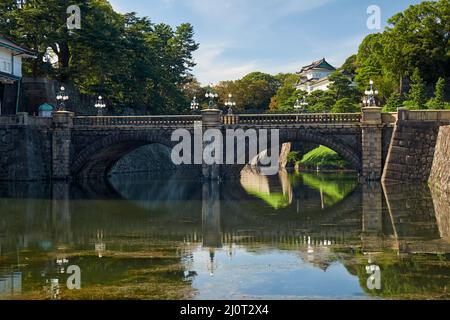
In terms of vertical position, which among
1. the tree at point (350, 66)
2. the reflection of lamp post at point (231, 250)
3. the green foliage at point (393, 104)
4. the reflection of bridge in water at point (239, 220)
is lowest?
the reflection of lamp post at point (231, 250)

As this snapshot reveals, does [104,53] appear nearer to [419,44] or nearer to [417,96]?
[417,96]

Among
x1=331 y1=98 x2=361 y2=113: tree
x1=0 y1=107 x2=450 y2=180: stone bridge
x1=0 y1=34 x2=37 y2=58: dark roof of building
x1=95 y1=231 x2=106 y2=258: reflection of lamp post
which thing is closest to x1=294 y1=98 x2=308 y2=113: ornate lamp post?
x1=331 y1=98 x2=361 y2=113: tree

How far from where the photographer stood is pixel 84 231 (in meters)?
23.1

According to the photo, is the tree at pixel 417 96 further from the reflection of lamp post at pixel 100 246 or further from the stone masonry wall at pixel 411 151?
the reflection of lamp post at pixel 100 246

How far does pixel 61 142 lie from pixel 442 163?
92.4ft

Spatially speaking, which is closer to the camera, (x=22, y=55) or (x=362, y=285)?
(x=362, y=285)

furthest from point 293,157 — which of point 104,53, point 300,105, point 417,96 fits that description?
point 104,53

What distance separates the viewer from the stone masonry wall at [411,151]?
1654 inches

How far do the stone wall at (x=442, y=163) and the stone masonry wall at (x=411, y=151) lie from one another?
108 cm

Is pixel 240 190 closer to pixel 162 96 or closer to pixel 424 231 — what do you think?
pixel 424 231

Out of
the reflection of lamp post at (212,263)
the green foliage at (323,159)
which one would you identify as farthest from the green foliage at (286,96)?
the reflection of lamp post at (212,263)

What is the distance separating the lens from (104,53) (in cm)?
5594

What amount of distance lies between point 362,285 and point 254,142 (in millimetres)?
33042

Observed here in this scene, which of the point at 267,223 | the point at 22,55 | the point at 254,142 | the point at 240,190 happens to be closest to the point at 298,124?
the point at 254,142
